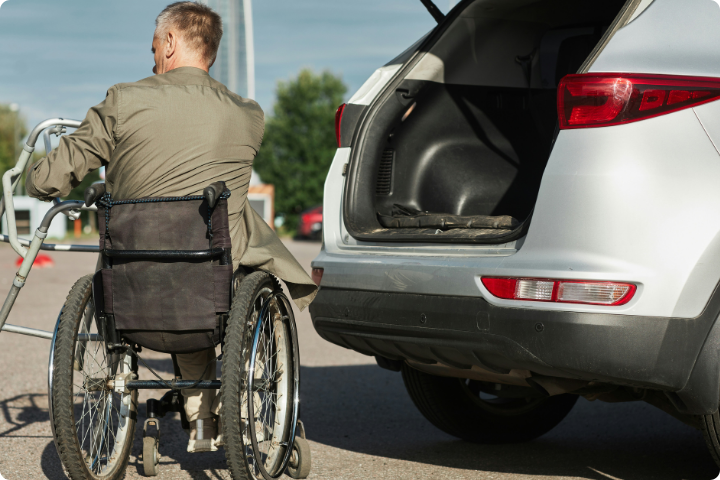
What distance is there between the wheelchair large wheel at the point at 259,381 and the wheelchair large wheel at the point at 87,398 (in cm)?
52

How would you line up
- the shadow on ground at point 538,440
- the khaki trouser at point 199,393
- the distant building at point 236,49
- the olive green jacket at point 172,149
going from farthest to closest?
the distant building at point 236,49 < the shadow on ground at point 538,440 < the khaki trouser at point 199,393 < the olive green jacket at point 172,149

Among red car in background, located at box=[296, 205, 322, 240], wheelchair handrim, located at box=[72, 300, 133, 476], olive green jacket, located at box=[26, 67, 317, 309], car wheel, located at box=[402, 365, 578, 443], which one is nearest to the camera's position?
olive green jacket, located at box=[26, 67, 317, 309]

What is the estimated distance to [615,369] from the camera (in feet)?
9.31

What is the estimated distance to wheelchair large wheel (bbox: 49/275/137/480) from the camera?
115 inches

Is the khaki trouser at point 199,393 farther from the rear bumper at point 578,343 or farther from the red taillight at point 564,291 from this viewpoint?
the red taillight at point 564,291

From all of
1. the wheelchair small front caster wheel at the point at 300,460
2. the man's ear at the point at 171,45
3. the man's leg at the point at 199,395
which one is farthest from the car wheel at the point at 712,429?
the man's ear at the point at 171,45

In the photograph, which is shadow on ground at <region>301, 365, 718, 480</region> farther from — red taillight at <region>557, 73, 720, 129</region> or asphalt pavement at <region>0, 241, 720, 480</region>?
red taillight at <region>557, 73, 720, 129</region>

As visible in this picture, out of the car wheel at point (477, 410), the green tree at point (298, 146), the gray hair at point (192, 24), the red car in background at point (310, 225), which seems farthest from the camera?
the green tree at point (298, 146)

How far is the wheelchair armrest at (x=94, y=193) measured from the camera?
2.93 meters

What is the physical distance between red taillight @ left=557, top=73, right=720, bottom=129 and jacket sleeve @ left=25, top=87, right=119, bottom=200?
165 cm

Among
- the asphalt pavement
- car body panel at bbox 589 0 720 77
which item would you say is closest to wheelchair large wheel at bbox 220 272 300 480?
the asphalt pavement

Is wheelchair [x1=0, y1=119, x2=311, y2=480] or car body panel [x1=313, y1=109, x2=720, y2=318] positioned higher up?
car body panel [x1=313, y1=109, x2=720, y2=318]

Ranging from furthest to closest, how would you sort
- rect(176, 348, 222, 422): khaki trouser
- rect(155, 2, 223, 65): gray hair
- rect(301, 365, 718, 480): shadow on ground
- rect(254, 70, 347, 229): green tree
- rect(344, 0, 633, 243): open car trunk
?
rect(254, 70, 347, 229): green tree, rect(344, 0, 633, 243): open car trunk, rect(301, 365, 718, 480): shadow on ground, rect(176, 348, 222, 422): khaki trouser, rect(155, 2, 223, 65): gray hair

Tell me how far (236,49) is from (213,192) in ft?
65.7
